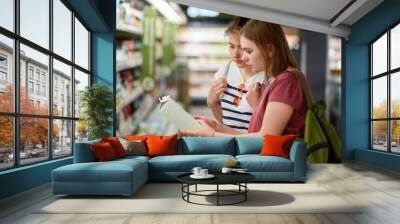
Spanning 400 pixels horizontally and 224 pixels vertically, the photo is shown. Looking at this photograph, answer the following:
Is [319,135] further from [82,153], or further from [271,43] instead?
[82,153]

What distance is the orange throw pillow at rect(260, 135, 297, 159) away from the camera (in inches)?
246

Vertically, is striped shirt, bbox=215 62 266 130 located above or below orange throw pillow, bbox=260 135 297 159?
above

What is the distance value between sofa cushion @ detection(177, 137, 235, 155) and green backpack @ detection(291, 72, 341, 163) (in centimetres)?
223

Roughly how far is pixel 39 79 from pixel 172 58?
317cm

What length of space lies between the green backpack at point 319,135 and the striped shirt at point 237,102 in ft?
3.18

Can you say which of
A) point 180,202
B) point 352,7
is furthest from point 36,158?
point 352,7

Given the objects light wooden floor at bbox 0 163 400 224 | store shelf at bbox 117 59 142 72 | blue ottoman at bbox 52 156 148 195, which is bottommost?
light wooden floor at bbox 0 163 400 224

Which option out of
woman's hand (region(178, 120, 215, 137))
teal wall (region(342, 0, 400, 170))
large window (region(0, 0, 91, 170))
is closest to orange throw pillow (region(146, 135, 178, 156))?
large window (region(0, 0, 91, 170))

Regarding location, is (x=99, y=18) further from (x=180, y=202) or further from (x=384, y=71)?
(x=384, y=71)

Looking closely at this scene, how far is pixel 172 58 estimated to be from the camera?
8.59m

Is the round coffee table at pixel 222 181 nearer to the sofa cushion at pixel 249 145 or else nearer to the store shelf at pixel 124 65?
the sofa cushion at pixel 249 145

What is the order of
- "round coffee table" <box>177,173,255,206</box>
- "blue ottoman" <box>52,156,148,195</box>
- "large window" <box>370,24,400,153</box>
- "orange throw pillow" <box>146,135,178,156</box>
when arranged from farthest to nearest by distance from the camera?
"large window" <box>370,24,400,153</box> → "orange throw pillow" <box>146,135,178,156</box> → "blue ottoman" <box>52,156,148,195</box> → "round coffee table" <box>177,173,255,206</box>

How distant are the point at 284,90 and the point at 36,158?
4.67m

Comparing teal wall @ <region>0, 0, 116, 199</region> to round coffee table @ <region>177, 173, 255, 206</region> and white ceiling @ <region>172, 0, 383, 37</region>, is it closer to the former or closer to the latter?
white ceiling @ <region>172, 0, 383, 37</region>
